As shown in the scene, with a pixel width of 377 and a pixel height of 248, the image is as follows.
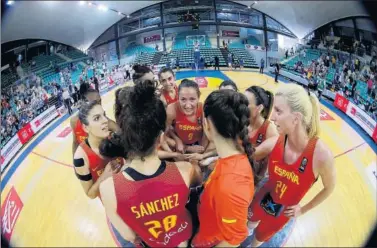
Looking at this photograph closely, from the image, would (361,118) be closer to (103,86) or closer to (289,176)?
(289,176)

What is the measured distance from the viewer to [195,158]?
4.34 feet

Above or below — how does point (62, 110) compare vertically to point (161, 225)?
above

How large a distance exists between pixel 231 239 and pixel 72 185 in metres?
0.95

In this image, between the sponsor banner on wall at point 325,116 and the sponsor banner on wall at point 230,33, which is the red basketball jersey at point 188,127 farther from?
the sponsor banner on wall at point 325,116

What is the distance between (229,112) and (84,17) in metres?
0.93

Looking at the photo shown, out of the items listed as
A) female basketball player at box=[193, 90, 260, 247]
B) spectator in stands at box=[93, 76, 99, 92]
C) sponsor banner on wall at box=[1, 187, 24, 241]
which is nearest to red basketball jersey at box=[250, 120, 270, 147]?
female basketball player at box=[193, 90, 260, 247]

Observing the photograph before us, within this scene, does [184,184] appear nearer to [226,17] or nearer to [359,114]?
[226,17]

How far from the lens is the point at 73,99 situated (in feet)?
4.75

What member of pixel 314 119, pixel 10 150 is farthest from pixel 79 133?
pixel 314 119

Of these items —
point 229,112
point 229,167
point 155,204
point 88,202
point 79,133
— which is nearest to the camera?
point 229,112

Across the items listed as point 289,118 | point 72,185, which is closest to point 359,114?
point 289,118

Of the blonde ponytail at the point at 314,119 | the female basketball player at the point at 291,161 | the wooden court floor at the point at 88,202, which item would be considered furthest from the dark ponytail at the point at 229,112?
the wooden court floor at the point at 88,202

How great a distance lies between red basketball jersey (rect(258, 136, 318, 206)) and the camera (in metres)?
1.25

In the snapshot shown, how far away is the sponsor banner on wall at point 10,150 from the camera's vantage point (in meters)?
1.58
